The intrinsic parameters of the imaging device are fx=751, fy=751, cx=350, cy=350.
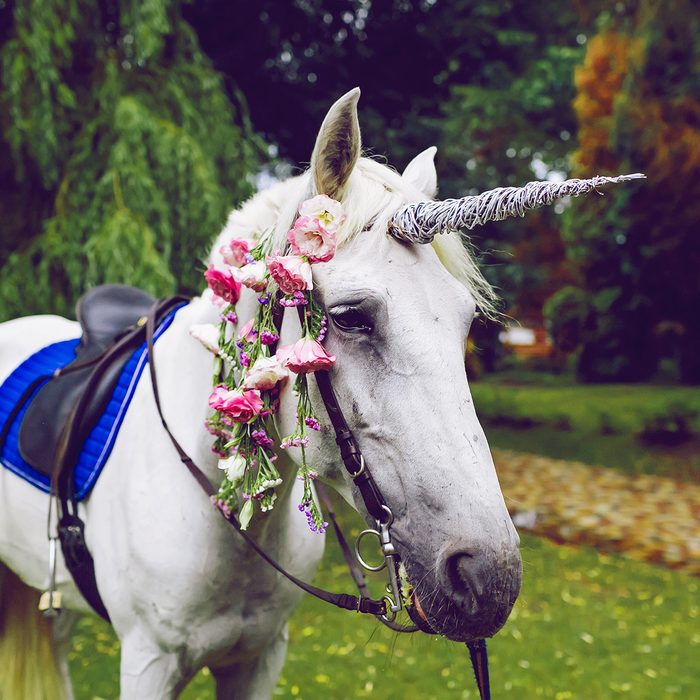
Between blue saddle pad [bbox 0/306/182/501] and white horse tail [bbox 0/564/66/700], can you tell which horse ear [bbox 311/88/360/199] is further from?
white horse tail [bbox 0/564/66/700]

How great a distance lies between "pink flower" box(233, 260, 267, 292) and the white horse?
98 mm

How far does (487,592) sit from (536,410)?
13.6m

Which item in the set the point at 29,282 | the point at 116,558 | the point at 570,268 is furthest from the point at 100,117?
the point at 570,268

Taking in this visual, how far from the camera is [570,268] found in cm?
2398

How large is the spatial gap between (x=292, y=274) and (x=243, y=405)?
0.34 m

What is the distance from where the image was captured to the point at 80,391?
2.32 metres

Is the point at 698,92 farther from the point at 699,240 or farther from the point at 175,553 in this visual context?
the point at 175,553

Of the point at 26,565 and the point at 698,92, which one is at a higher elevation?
the point at 698,92

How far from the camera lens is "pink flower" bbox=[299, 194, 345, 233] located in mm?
1575

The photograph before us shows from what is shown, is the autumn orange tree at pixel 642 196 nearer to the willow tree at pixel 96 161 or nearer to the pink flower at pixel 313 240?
the willow tree at pixel 96 161

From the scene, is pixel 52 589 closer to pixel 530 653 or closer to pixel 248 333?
pixel 248 333

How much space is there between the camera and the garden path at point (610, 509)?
723cm

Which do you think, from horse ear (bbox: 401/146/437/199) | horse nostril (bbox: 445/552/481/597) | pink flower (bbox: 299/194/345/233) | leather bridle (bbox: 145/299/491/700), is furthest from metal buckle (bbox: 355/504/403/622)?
horse ear (bbox: 401/146/437/199)

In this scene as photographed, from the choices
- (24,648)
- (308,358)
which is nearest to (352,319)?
(308,358)
